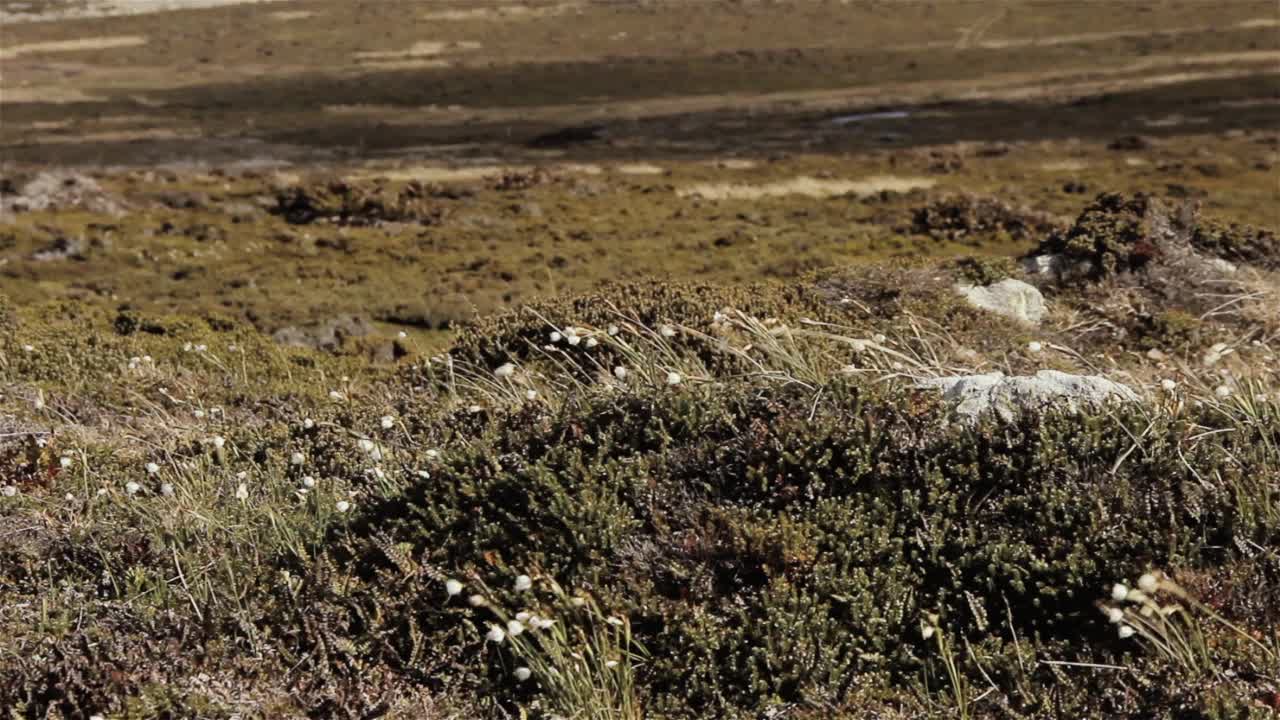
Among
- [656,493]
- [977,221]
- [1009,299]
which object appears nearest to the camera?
[656,493]

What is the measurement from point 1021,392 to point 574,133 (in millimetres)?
49566

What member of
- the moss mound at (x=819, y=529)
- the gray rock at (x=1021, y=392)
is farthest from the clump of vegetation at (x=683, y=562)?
the gray rock at (x=1021, y=392)

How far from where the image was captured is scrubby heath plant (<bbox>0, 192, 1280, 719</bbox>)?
364 centimetres

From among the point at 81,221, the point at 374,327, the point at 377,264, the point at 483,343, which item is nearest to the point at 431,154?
the point at 81,221

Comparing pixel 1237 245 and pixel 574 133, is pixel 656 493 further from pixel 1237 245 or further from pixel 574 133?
pixel 574 133

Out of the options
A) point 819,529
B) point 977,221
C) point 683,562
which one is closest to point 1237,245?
point 819,529

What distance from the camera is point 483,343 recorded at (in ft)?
29.2

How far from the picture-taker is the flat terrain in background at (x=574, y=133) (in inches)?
906

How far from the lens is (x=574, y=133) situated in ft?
174

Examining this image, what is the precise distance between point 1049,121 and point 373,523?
54419 millimetres

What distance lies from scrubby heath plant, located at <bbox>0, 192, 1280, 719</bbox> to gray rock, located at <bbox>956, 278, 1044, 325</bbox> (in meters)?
4.71

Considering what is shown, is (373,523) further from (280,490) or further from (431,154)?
(431,154)

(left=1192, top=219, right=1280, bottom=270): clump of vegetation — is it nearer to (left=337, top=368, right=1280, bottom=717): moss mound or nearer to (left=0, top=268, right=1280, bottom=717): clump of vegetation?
(left=0, top=268, right=1280, bottom=717): clump of vegetation

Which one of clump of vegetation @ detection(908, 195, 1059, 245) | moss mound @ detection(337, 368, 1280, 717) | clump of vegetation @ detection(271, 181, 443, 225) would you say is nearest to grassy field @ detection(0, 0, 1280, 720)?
moss mound @ detection(337, 368, 1280, 717)
